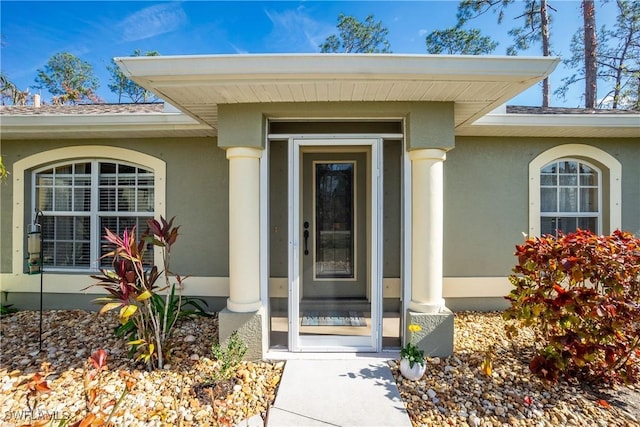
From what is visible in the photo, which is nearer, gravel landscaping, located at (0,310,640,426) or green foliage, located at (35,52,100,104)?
gravel landscaping, located at (0,310,640,426)

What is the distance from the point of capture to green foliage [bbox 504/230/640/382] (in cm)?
265

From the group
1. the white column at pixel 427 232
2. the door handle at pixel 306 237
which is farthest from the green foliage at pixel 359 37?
the white column at pixel 427 232

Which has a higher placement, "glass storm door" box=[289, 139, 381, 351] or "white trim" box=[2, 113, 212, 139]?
"white trim" box=[2, 113, 212, 139]

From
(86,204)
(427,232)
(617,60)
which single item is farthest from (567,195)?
(617,60)

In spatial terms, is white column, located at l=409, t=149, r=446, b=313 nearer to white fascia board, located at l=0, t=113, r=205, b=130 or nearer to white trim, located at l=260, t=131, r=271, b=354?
white trim, located at l=260, t=131, r=271, b=354

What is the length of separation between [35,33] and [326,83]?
10.9m

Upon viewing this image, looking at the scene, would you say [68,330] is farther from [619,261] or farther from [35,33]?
[35,33]

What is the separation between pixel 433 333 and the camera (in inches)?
128

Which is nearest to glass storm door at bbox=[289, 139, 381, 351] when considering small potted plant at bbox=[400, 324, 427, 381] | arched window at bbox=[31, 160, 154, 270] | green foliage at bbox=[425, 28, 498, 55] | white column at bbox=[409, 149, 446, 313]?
white column at bbox=[409, 149, 446, 313]

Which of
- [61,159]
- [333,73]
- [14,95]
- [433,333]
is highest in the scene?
[14,95]

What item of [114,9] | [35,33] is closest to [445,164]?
[114,9]

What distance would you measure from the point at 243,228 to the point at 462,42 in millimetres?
14628

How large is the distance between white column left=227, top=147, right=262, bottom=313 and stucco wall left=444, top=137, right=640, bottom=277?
10.2 ft

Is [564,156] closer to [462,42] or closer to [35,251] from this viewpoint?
[35,251]
